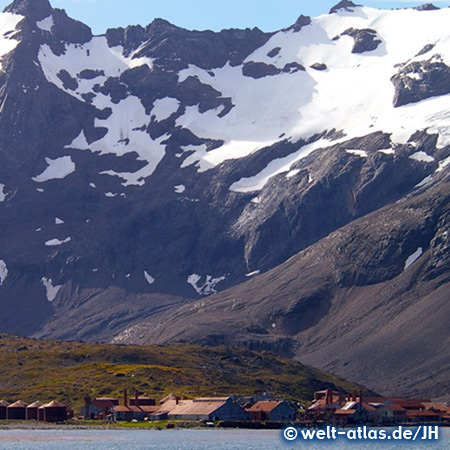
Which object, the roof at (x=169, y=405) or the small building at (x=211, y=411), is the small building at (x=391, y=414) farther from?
the roof at (x=169, y=405)

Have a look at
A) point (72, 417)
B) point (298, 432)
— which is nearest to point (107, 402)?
point (72, 417)

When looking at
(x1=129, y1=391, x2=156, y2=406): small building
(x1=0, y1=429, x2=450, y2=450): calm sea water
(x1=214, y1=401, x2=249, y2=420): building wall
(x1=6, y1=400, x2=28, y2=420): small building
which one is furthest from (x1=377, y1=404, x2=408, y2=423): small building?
(x1=6, y1=400, x2=28, y2=420): small building

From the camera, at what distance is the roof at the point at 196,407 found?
17838 centimetres

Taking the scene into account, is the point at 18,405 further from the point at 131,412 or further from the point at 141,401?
the point at 141,401

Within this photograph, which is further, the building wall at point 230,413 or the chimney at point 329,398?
the chimney at point 329,398

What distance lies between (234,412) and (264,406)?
232 inches

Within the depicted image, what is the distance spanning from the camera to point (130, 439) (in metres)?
150

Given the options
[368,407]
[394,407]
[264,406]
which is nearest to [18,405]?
[264,406]

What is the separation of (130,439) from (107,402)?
44.8m

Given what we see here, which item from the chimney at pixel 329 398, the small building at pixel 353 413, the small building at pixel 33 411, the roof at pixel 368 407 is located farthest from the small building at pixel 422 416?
the small building at pixel 33 411

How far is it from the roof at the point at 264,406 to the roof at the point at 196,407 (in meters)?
5.90

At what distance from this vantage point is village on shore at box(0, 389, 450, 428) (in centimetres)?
17788

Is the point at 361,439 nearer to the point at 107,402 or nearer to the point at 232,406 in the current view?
the point at 232,406

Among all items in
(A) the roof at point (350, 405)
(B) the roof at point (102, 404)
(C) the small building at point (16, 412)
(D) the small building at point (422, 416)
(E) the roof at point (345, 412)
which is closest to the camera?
(E) the roof at point (345, 412)
